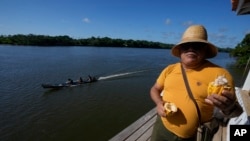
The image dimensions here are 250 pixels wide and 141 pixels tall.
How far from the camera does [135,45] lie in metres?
128

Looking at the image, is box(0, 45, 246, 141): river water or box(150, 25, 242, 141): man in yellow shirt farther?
box(0, 45, 246, 141): river water

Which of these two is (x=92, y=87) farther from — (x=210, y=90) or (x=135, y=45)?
(x=135, y=45)

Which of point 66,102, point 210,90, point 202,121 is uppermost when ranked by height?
point 210,90

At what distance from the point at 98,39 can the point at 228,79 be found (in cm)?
11616

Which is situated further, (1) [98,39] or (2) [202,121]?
(1) [98,39]

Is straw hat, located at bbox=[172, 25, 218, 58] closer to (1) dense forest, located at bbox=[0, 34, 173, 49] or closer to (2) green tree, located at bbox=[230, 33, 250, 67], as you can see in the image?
(2) green tree, located at bbox=[230, 33, 250, 67]

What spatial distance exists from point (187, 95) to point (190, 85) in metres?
0.11

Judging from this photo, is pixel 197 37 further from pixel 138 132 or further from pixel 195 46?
pixel 138 132

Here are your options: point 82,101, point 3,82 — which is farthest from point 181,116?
point 3,82

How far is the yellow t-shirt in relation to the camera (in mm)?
2146

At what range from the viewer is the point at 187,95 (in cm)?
222

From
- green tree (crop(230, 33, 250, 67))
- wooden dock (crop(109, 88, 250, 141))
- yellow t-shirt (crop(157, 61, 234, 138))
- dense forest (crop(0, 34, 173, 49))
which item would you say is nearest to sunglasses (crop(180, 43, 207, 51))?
yellow t-shirt (crop(157, 61, 234, 138))

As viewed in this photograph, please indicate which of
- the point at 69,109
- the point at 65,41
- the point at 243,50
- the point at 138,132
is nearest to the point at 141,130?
the point at 138,132

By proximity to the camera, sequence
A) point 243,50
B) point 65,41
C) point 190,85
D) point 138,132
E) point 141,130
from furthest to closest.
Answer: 1. point 65,41
2. point 243,50
3. point 141,130
4. point 138,132
5. point 190,85
